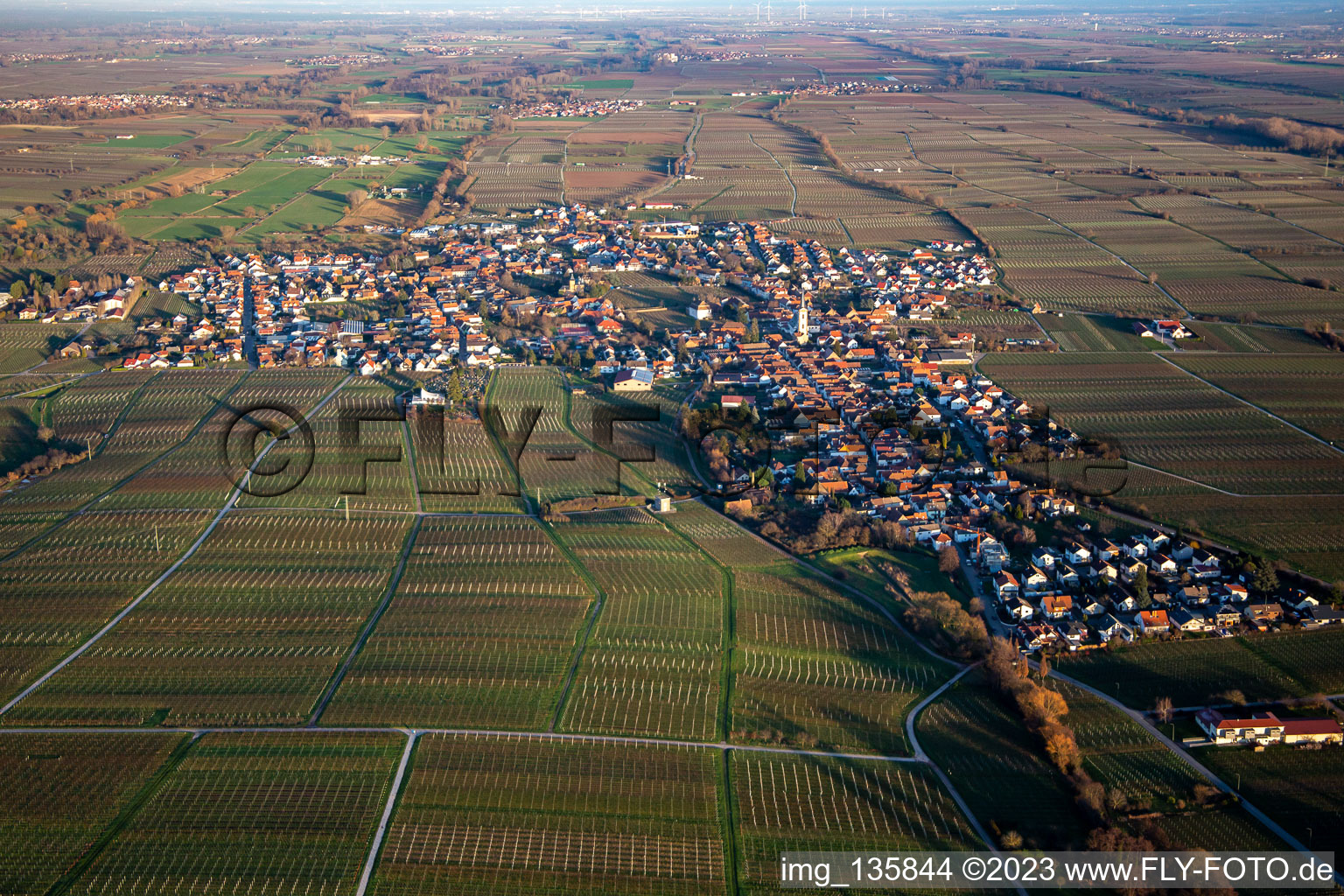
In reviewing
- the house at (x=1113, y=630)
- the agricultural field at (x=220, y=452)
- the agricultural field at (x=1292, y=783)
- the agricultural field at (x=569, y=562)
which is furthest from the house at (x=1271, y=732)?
the agricultural field at (x=220, y=452)

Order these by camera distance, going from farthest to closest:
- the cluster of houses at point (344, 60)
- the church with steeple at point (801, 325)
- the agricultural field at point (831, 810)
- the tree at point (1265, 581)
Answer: the cluster of houses at point (344, 60) < the church with steeple at point (801, 325) < the tree at point (1265, 581) < the agricultural field at point (831, 810)

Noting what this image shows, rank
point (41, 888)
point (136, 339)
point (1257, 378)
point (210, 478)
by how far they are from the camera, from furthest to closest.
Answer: point (136, 339) → point (1257, 378) → point (210, 478) → point (41, 888)

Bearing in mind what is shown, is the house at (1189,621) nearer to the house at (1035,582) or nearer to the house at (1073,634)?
the house at (1073,634)

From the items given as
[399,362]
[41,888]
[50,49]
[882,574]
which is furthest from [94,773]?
[50,49]

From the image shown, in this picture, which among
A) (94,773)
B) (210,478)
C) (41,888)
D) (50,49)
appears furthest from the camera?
(50,49)

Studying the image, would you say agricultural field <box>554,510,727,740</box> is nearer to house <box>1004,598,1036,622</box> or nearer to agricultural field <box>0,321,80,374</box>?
house <box>1004,598,1036,622</box>

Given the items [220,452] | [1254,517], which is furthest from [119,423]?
[1254,517]

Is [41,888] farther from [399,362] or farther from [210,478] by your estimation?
[399,362]
